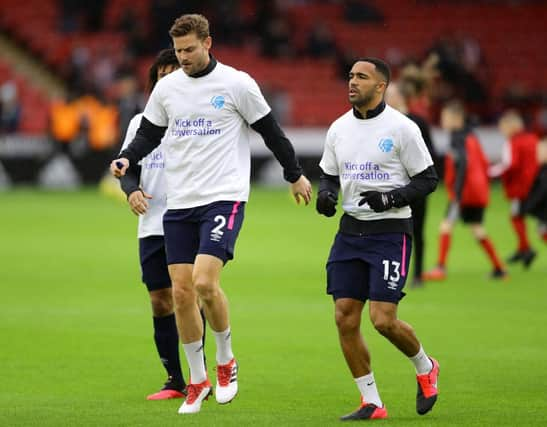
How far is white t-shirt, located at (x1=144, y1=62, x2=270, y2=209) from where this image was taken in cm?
878

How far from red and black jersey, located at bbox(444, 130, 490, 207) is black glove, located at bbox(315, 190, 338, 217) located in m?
8.41

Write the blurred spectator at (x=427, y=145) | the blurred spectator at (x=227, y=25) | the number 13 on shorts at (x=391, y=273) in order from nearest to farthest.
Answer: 1. the number 13 on shorts at (x=391, y=273)
2. the blurred spectator at (x=427, y=145)
3. the blurred spectator at (x=227, y=25)

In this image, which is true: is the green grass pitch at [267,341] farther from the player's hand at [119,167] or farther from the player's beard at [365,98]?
the player's beard at [365,98]

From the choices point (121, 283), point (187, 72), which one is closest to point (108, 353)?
point (187, 72)

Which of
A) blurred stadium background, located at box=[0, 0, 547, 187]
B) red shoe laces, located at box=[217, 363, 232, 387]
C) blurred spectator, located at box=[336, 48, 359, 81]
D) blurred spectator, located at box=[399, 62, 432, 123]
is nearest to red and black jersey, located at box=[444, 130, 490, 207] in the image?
blurred spectator, located at box=[399, 62, 432, 123]

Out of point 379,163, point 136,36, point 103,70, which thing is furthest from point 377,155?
point 136,36

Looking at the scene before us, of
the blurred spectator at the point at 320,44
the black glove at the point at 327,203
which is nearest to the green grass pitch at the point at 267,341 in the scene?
the black glove at the point at 327,203

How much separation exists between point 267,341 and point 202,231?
3.64m

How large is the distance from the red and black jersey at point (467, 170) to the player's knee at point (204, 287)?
8.67 metres

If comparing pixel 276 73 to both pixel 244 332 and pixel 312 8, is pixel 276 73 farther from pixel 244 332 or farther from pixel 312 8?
pixel 244 332

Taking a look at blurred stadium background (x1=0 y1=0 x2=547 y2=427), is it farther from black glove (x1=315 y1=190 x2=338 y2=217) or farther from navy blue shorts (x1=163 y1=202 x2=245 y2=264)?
black glove (x1=315 y1=190 x2=338 y2=217)

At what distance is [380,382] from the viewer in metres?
10.0

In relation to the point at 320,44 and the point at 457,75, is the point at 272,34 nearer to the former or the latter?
the point at 320,44

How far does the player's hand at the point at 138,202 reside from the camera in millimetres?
8867
